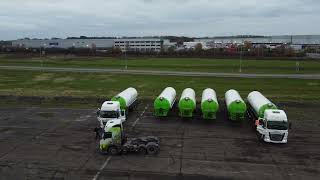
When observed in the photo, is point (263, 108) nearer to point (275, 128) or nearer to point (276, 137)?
point (275, 128)

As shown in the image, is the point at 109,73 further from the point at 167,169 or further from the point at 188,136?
the point at 167,169

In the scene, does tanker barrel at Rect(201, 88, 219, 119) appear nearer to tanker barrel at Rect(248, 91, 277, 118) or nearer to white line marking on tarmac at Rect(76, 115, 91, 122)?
tanker barrel at Rect(248, 91, 277, 118)

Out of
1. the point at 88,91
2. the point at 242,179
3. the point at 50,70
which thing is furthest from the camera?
the point at 50,70

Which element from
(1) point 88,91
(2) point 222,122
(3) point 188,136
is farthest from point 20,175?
(1) point 88,91

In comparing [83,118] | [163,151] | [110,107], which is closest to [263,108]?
[163,151]

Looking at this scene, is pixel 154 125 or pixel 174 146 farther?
pixel 154 125

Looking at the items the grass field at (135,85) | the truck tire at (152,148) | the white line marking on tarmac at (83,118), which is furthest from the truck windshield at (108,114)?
the grass field at (135,85)

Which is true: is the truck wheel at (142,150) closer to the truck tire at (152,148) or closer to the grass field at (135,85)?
the truck tire at (152,148)
